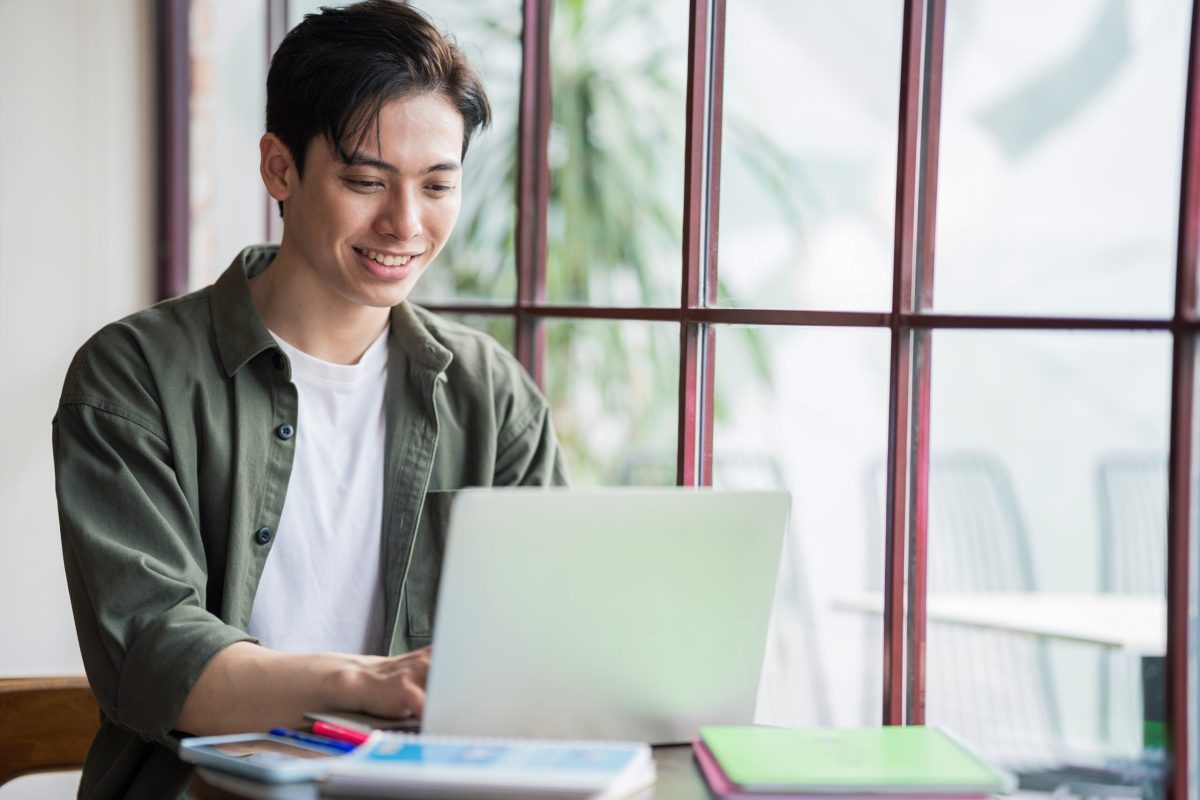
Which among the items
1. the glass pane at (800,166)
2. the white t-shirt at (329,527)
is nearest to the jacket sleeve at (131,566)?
the white t-shirt at (329,527)

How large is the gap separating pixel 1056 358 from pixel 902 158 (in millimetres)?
323

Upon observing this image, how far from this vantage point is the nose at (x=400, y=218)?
1743 millimetres

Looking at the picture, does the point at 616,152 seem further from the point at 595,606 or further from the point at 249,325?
the point at 595,606

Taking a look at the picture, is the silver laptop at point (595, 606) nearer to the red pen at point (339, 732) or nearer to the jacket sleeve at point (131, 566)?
the red pen at point (339, 732)

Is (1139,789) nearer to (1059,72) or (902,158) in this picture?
(902,158)

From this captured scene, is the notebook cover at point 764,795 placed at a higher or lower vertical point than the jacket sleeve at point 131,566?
lower

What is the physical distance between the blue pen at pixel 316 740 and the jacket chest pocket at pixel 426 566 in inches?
20.8

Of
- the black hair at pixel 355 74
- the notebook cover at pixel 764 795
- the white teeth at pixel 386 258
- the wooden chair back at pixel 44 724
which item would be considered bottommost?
the wooden chair back at pixel 44 724

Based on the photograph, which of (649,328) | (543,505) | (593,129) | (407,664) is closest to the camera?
(543,505)

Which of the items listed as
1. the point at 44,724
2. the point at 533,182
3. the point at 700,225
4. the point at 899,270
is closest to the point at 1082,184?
the point at 899,270

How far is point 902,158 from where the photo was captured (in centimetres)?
173

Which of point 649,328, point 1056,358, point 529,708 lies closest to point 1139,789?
point 1056,358

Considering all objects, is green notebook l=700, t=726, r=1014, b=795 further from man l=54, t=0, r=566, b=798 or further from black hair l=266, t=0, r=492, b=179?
black hair l=266, t=0, r=492, b=179

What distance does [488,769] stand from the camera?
111 centimetres
